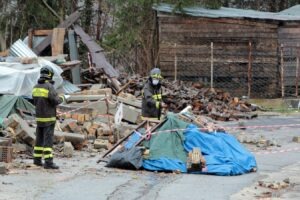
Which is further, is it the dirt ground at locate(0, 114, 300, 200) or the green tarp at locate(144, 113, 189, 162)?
the green tarp at locate(144, 113, 189, 162)

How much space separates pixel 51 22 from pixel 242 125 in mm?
13537

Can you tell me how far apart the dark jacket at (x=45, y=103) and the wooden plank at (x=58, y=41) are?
11.6 m

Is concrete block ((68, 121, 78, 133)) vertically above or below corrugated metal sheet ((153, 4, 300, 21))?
below

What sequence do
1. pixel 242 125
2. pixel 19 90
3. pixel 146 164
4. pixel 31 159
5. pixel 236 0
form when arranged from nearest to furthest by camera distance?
pixel 146 164 → pixel 31 159 → pixel 19 90 → pixel 242 125 → pixel 236 0

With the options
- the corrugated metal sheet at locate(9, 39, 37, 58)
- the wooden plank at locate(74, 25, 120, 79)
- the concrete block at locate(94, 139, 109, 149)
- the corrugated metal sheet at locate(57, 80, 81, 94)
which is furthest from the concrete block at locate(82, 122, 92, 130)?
the corrugated metal sheet at locate(9, 39, 37, 58)

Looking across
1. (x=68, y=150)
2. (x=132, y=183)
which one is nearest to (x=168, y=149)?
(x=132, y=183)

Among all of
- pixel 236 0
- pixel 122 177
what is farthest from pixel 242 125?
pixel 236 0

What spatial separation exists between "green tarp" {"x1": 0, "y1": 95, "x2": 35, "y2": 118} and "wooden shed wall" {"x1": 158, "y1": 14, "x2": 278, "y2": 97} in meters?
10.4

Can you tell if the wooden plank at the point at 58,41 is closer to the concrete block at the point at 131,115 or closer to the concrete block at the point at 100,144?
the concrete block at the point at 131,115

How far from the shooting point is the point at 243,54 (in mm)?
26875

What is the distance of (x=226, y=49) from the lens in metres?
26.8

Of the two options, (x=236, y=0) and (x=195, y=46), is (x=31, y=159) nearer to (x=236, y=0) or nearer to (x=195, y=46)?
(x=195, y=46)

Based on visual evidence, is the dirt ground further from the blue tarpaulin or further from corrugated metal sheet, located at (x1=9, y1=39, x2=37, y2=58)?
corrugated metal sheet, located at (x1=9, y1=39, x2=37, y2=58)

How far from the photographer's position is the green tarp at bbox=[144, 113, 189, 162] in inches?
464
